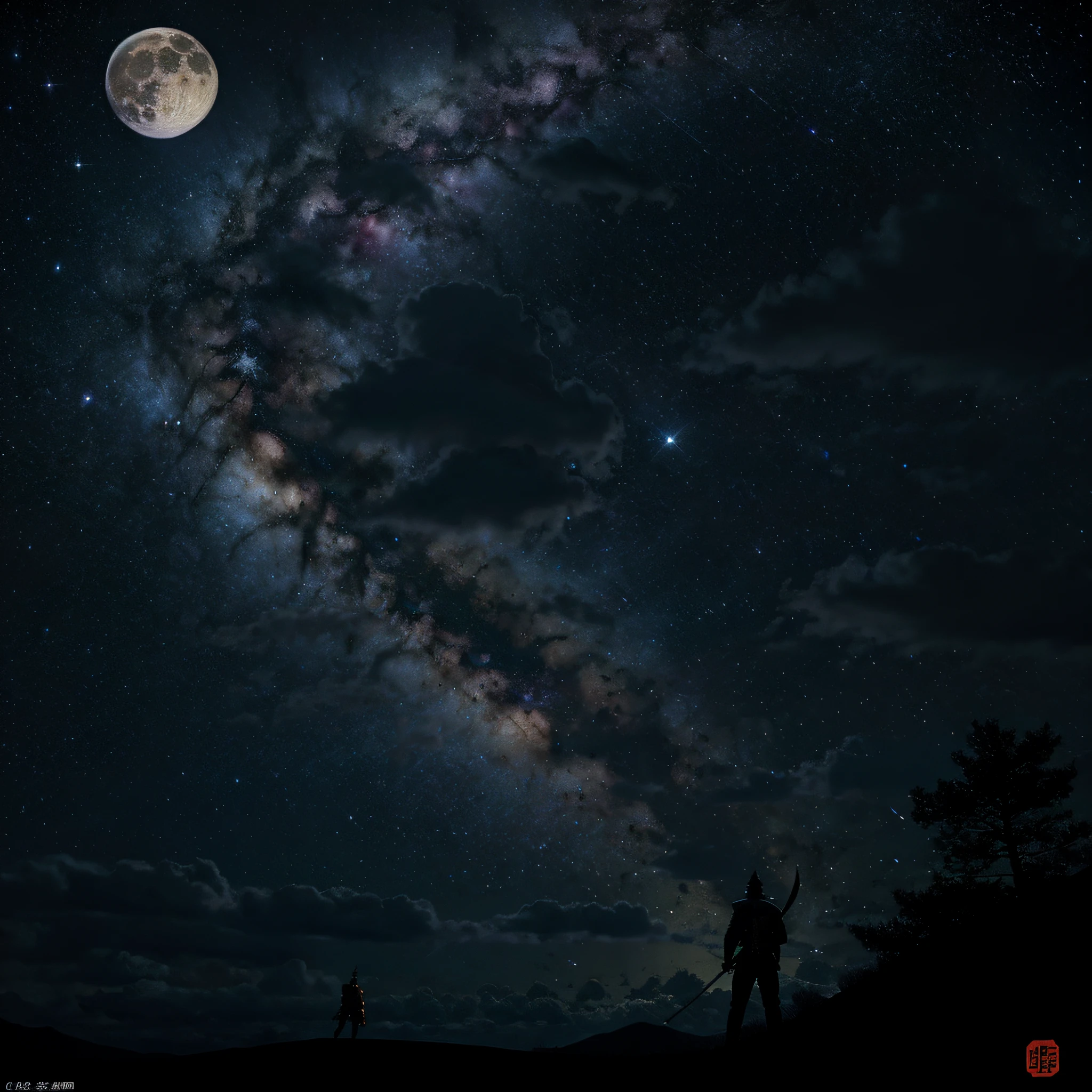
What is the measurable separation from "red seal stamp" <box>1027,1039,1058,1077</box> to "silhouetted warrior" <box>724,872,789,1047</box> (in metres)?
3.87

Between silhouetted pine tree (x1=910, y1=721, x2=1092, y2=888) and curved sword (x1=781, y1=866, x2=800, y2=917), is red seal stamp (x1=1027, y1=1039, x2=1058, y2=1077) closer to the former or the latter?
curved sword (x1=781, y1=866, x2=800, y2=917)

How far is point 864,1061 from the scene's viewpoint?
8.02 metres

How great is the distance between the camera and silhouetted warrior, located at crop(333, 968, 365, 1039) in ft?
57.7

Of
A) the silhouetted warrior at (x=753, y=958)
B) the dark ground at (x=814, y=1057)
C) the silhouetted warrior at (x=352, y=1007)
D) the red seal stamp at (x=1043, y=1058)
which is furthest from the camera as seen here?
the silhouetted warrior at (x=352, y=1007)

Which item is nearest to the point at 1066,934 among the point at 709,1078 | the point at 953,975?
the point at 953,975

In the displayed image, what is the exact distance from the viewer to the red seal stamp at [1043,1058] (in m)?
6.70

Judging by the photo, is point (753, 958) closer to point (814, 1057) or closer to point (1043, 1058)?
point (814, 1057)

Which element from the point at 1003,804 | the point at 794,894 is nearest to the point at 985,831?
the point at 1003,804

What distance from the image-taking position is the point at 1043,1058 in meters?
6.85

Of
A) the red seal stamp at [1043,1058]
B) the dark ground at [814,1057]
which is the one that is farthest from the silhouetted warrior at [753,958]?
the red seal stamp at [1043,1058]

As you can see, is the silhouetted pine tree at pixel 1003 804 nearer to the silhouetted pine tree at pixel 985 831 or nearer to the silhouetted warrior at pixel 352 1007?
the silhouetted pine tree at pixel 985 831

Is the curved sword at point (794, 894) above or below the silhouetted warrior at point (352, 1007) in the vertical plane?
above

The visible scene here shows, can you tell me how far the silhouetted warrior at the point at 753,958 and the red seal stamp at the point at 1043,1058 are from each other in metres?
3.87

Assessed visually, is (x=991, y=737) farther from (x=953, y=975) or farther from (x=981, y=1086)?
(x=981, y=1086)
